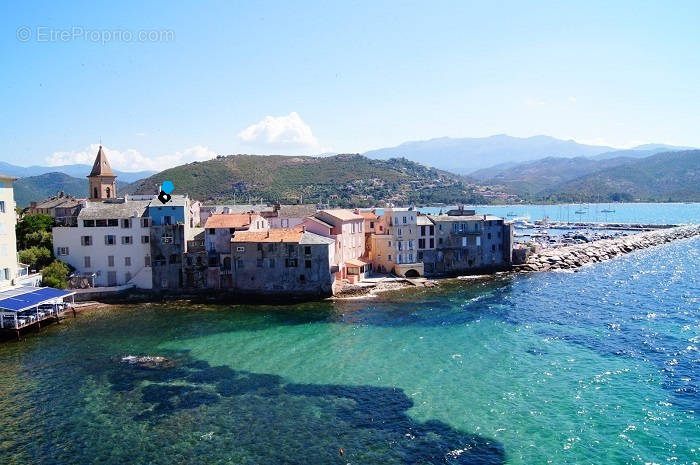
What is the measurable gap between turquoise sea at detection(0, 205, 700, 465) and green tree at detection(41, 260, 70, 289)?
20.5 feet

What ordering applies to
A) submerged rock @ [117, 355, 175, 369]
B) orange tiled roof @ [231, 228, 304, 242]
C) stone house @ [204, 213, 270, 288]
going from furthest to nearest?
stone house @ [204, 213, 270, 288]
orange tiled roof @ [231, 228, 304, 242]
submerged rock @ [117, 355, 175, 369]

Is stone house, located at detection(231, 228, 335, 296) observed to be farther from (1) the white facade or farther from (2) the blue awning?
(2) the blue awning

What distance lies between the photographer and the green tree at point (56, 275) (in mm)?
52594

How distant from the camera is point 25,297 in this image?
45.0m

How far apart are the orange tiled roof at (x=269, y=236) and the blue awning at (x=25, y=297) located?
18.2m

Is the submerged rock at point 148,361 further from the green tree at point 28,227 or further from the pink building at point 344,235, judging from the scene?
the green tree at point 28,227

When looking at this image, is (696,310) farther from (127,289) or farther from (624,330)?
(127,289)

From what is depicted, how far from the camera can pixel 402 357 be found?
36250 mm

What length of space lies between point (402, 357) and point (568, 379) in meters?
11.3

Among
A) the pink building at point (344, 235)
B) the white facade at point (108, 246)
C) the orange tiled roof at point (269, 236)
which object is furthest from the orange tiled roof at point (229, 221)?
the pink building at point (344, 235)

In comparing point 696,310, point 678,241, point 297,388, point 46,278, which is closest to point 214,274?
point 46,278

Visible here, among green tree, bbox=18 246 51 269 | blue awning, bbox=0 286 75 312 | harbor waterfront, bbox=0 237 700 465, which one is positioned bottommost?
harbor waterfront, bbox=0 237 700 465

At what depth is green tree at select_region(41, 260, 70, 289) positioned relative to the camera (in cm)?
5259

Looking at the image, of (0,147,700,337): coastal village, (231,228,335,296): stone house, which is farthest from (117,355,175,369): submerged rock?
(231,228,335,296): stone house
